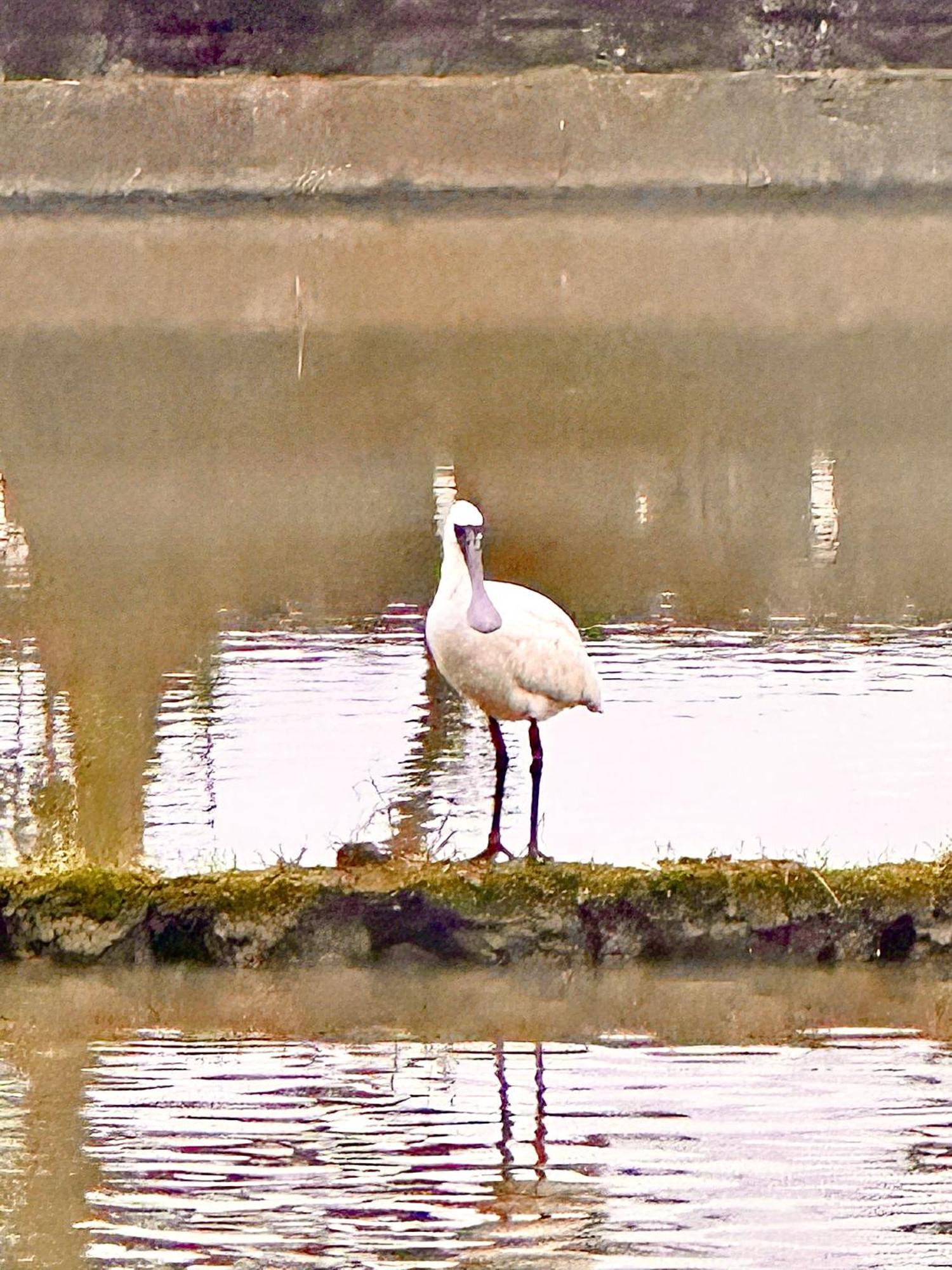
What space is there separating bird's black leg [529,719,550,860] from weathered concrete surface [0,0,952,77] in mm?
27455

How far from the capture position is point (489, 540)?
47.8 feet

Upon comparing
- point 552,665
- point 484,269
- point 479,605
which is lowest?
point 552,665

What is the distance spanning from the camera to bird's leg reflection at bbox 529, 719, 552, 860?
7707 millimetres

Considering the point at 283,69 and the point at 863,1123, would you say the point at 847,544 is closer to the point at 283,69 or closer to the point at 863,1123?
the point at 863,1123

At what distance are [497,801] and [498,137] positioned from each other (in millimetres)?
25908

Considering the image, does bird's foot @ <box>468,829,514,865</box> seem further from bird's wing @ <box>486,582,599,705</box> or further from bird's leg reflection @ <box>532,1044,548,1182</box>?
bird's leg reflection @ <box>532,1044,548,1182</box>

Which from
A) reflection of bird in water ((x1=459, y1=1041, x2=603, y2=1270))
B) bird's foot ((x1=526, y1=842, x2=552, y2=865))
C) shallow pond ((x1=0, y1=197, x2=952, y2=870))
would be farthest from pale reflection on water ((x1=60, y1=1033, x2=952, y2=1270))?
shallow pond ((x1=0, y1=197, x2=952, y2=870))

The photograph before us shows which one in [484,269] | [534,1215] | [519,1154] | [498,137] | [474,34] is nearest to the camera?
[534,1215]

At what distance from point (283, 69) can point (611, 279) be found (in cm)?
1014

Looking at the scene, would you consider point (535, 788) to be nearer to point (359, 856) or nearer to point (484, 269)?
point (359, 856)

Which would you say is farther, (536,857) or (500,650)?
(500,650)

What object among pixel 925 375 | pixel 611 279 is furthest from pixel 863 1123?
pixel 611 279

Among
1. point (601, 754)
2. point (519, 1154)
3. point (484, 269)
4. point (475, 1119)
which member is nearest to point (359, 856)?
point (475, 1119)

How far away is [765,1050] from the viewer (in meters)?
6.66
